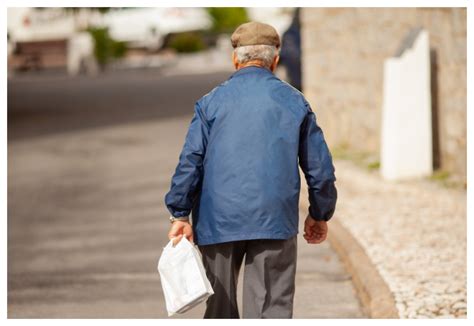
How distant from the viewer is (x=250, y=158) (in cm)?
440

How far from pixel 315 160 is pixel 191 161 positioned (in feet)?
1.55

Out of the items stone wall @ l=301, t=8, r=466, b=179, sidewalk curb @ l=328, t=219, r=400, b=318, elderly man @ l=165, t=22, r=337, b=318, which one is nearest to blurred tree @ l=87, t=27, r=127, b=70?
stone wall @ l=301, t=8, r=466, b=179

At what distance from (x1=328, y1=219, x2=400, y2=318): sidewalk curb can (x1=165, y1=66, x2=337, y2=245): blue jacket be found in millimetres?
1998

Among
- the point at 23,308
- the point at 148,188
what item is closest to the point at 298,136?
the point at 23,308

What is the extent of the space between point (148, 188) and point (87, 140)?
16.2 ft

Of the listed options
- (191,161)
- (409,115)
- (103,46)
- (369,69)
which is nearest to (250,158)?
(191,161)

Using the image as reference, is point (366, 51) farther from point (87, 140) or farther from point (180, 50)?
point (180, 50)

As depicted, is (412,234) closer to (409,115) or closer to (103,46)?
(409,115)

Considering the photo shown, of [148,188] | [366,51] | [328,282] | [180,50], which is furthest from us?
[180,50]

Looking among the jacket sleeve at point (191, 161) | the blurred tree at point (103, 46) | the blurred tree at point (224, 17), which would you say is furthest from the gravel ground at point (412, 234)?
the blurred tree at point (224, 17)

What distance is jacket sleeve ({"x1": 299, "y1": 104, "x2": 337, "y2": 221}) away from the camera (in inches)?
175

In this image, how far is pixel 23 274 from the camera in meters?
8.30

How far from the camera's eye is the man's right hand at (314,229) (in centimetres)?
465
